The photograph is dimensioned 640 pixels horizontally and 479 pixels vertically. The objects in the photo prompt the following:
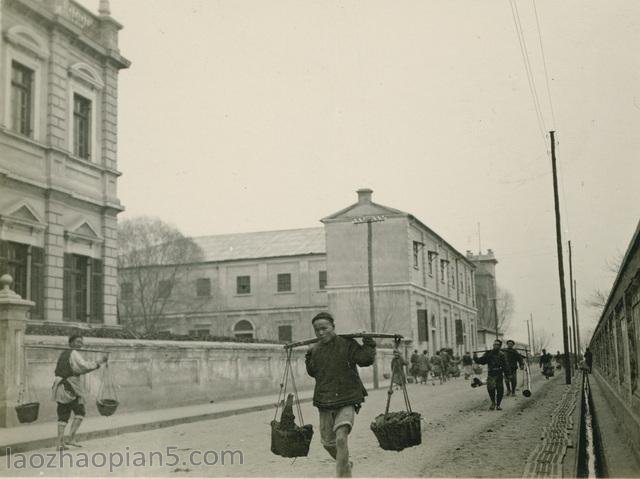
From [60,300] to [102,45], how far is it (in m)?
7.80

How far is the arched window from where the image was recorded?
53000 mm

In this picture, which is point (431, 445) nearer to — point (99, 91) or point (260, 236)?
point (99, 91)

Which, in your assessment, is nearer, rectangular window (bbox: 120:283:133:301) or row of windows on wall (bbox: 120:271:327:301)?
rectangular window (bbox: 120:283:133:301)

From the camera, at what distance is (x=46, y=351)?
555 inches

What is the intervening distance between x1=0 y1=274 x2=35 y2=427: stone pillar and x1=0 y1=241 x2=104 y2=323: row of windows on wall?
4.28 meters

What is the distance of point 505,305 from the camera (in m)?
102

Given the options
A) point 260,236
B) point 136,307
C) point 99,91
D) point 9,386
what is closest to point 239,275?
point 260,236

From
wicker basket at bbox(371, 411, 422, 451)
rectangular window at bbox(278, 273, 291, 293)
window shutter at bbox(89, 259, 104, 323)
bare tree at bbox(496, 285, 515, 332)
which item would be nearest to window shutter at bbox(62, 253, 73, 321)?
window shutter at bbox(89, 259, 104, 323)

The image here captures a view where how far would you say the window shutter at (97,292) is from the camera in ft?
67.6

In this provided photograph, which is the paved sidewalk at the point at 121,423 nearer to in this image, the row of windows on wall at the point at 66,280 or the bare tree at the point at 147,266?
the row of windows on wall at the point at 66,280

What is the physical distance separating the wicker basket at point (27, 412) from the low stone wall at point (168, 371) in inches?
25.8

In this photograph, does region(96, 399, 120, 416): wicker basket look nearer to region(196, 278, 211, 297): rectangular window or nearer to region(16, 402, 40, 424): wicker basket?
region(16, 402, 40, 424): wicker basket

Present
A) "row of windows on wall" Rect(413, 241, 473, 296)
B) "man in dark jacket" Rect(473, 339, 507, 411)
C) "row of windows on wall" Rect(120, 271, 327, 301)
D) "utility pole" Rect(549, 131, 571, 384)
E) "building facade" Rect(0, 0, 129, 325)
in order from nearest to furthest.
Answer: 1. "man in dark jacket" Rect(473, 339, 507, 411)
2. "building facade" Rect(0, 0, 129, 325)
3. "utility pole" Rect(549, 131, 571, 384)
4. "row of windows on wall" Rect(413, 241, 473, 296)
5. "row of windows on wall" Rect(120, 271, 327, 301)

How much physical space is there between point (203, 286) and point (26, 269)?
36617 mm
